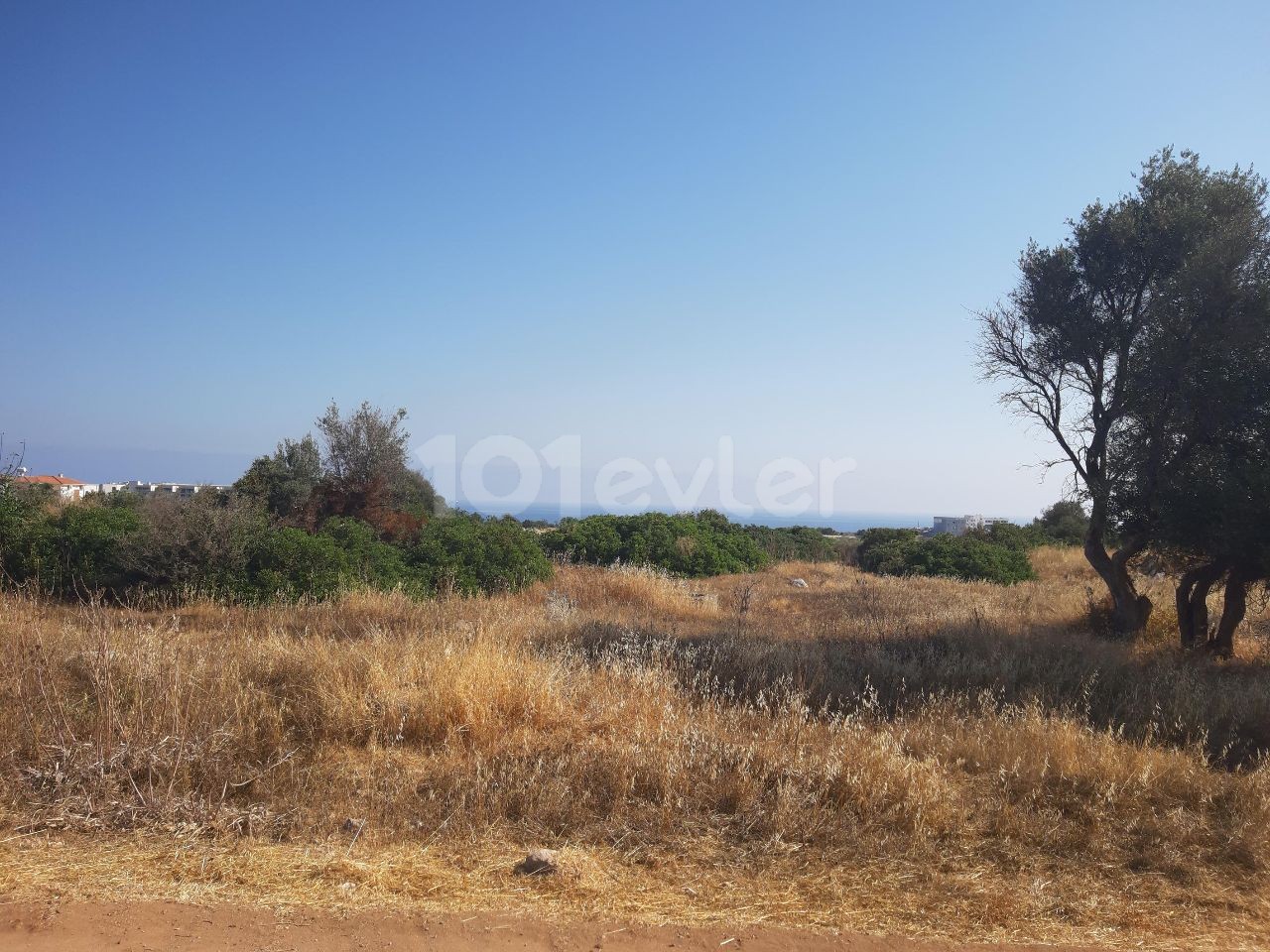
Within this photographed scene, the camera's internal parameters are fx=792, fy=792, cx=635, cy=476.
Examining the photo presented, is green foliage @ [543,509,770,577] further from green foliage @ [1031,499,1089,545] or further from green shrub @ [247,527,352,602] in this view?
green foliage @ [1031,499,1089,545]

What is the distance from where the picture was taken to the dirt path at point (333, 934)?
3.49 m

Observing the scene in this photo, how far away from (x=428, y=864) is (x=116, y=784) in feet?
7.32

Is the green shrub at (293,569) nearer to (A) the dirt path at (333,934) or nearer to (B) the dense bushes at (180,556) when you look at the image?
(B) the dense bushes at (180,556)

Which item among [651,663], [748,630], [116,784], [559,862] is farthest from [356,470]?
[559,862]

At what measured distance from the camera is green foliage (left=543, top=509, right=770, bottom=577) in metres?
21.8

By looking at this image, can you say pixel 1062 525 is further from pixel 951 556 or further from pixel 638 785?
pixel 638 785

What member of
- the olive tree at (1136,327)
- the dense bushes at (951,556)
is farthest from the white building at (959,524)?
the olive tree at (1136,327)

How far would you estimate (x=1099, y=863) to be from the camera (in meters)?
4.43

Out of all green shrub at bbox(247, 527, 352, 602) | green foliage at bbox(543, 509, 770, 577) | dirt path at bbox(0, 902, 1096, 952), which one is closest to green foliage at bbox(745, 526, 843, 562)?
green foliage at bbox(543, 509, 770, 577)

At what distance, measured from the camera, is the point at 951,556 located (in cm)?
2284

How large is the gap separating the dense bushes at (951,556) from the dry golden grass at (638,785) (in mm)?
13914

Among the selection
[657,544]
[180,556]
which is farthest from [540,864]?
[657,544]

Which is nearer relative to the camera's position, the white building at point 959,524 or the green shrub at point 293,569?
the green shrub at point 293,569

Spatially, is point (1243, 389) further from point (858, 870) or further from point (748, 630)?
point (858, 870)
